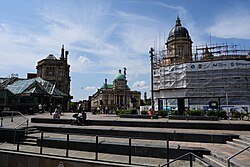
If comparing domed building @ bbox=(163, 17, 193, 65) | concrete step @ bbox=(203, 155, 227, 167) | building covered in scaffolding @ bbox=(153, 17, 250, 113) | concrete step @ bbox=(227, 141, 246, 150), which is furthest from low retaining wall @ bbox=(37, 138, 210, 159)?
domed building @ bbox=(163, 17, 193, 65)

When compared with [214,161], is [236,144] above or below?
above

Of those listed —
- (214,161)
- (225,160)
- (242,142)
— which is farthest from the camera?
(242,142)

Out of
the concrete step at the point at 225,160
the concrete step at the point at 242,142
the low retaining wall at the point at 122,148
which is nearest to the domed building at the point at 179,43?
the concrete step at the point at 242,142

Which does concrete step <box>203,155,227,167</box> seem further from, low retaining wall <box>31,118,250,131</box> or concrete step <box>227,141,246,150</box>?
low retaining wall <box>31,118,250,131</box>

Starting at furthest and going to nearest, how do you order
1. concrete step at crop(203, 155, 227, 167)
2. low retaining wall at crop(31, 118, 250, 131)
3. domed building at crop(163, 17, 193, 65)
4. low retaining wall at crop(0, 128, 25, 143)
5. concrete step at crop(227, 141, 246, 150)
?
domed building at crop(163, 17, 193, 65) → low retaining wall at crop(31, 118, 250, 131) → low retaining wall at crop(0, 128, 25, 143) → concrete step at crop(227, 141, 246, 150) → concrete step at crop(203, 155, 227, 167)

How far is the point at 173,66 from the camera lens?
150 ft

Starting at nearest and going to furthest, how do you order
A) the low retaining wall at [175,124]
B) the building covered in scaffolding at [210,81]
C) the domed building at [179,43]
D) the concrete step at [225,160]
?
the concrete step at [225,160] → the low retaining wall at [175,124] → the building covered in scaffolding at [210,81] → the domed building at [179,43]

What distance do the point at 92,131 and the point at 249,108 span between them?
33589mm

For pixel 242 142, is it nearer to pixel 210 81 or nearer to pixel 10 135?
pixel 10 135

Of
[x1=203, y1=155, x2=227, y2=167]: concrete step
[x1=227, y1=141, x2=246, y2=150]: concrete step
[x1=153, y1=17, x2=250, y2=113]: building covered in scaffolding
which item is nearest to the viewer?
[x1=203, y1=155, x2=227, y2=167]: concrete step

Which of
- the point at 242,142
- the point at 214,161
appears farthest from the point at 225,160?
the point at 242,142

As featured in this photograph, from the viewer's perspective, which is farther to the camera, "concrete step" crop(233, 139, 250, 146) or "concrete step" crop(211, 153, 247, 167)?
"concrete step" crop(233, 139, 250, 146)

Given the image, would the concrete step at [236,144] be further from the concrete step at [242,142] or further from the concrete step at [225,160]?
the concrete step at [225,160]

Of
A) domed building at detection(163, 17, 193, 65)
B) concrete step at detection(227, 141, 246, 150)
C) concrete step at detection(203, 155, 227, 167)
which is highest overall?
domed building at detection(163, 17, 193, 65)
